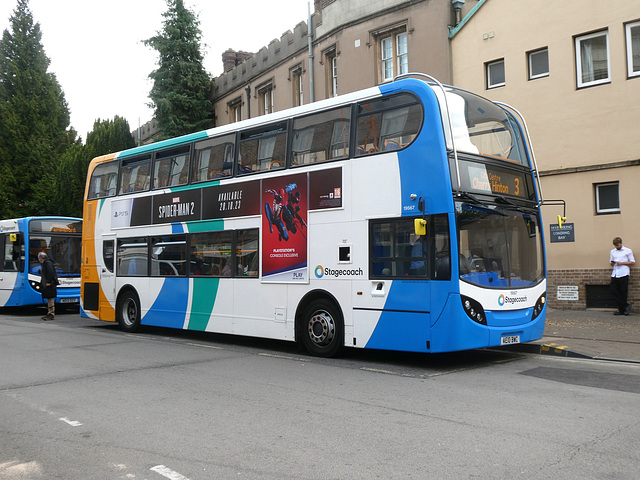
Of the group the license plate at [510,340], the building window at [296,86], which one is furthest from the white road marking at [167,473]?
the building window at [296,86]

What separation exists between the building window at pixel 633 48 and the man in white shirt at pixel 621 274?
4265mm

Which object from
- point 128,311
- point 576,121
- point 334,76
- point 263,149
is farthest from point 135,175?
point 334,76

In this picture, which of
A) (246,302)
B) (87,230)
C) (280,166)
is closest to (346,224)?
(280,166)

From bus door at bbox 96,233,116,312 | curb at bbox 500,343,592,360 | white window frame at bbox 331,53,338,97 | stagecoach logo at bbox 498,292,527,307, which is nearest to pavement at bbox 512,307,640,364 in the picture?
curb at bbox 500,343,592,360

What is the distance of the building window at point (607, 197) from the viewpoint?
15398 mm

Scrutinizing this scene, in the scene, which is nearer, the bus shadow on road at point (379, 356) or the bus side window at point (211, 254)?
the bus shadow on road at point (379, 356)

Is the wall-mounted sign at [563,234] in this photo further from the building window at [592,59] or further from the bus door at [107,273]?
the bus door at [107,273]

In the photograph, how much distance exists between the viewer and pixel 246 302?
36.9ft

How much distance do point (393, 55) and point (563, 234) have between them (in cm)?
917

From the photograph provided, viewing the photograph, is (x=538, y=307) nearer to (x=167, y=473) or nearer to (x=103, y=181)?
(x=167, y=473)

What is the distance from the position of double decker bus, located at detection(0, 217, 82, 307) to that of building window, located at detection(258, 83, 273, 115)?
12.3m

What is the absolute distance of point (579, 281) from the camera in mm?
15828

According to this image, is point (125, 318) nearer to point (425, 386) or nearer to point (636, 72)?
point (425, 386)

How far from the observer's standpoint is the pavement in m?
9.62
